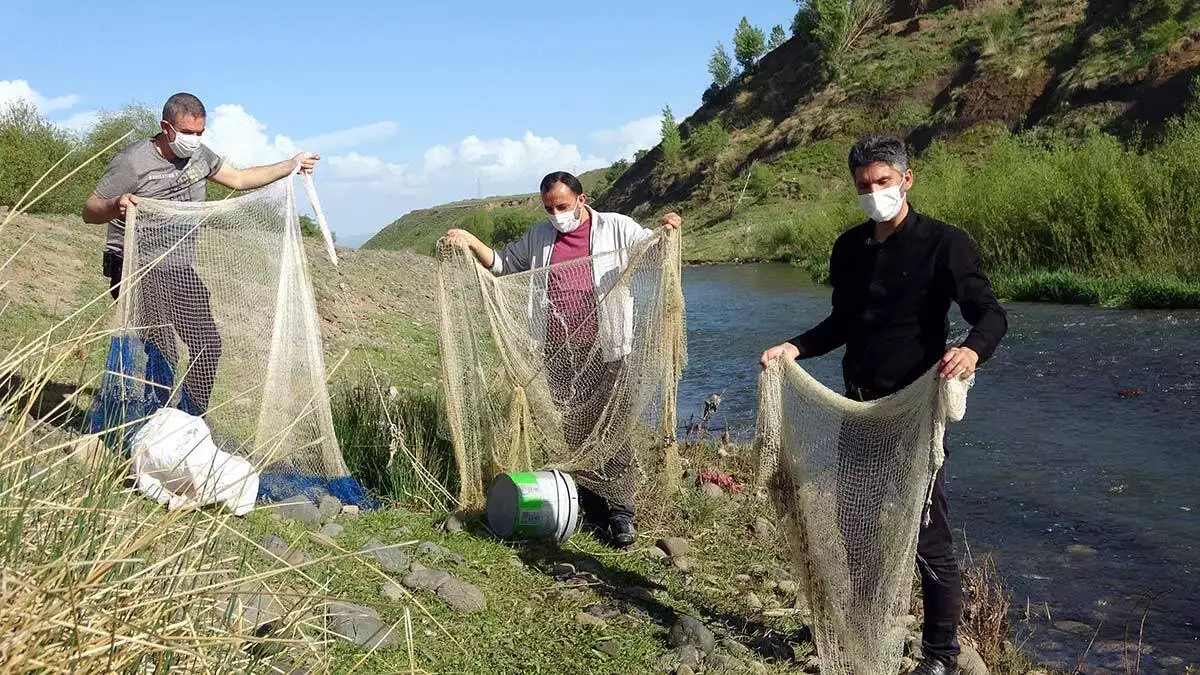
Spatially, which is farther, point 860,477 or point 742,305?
point 742,305

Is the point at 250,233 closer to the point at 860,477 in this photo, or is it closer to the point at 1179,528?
the point at 860,477

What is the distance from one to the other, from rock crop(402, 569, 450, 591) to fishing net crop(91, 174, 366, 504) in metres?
1.32

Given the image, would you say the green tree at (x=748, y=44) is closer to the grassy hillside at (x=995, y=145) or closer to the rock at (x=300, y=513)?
the grassy hillside at (x=995, y=145)

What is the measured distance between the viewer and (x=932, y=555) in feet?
13.5

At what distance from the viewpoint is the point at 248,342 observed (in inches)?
244

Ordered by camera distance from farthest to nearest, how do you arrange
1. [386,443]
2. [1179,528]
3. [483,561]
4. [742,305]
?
[742,305]
[1179,528]
[386,443]
[483,561]

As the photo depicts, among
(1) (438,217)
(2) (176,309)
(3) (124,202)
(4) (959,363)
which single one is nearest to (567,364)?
(2) (176,309)

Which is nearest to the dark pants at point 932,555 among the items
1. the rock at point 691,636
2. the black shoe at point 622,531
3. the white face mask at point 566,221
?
the rock at point 691,636

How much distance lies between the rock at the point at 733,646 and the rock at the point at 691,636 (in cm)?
5

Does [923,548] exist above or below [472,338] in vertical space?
below

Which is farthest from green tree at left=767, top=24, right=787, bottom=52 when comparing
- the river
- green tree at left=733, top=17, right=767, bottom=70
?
the river

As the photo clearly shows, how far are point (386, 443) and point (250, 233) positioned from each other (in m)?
1.65

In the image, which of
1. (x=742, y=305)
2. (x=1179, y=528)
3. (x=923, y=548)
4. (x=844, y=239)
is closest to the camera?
(x=923, y=548)

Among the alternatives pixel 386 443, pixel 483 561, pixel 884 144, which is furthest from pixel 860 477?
pixel 386 443
